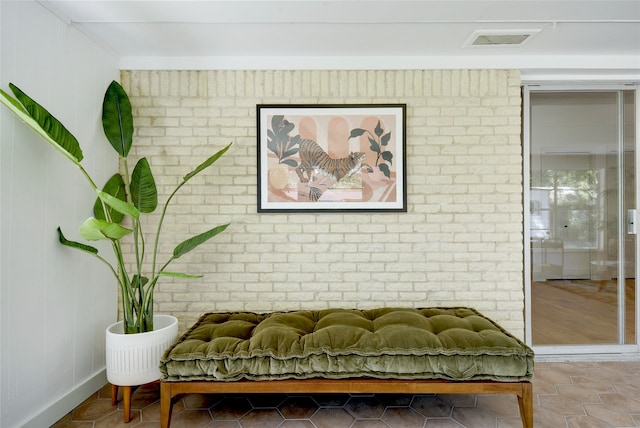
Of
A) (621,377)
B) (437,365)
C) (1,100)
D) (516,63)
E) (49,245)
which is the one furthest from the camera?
(516,63)

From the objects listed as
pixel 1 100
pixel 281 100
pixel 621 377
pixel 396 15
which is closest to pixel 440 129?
pixel 396 15

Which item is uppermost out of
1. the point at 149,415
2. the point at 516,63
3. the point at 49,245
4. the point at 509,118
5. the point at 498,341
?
the point at 516,63

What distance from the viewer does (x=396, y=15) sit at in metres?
2.38

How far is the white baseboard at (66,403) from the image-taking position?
212 cm

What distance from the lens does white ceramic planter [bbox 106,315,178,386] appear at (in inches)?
90.9

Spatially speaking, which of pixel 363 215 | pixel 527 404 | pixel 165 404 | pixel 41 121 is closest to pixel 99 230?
pixel 41 121

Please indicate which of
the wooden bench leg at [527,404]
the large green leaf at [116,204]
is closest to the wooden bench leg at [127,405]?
the large green leaf at [116,204]

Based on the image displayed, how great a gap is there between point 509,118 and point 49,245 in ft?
11.3

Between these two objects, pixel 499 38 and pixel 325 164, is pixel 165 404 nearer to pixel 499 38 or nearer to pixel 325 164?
pixel 325 164

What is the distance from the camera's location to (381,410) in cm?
240

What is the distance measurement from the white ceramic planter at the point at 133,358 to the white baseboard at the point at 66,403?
31 centimetres

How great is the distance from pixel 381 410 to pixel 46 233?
2.36 meters

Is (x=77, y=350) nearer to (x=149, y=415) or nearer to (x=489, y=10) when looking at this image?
(x=149, y=415)

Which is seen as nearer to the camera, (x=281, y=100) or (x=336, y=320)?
(x=336, y=320)
